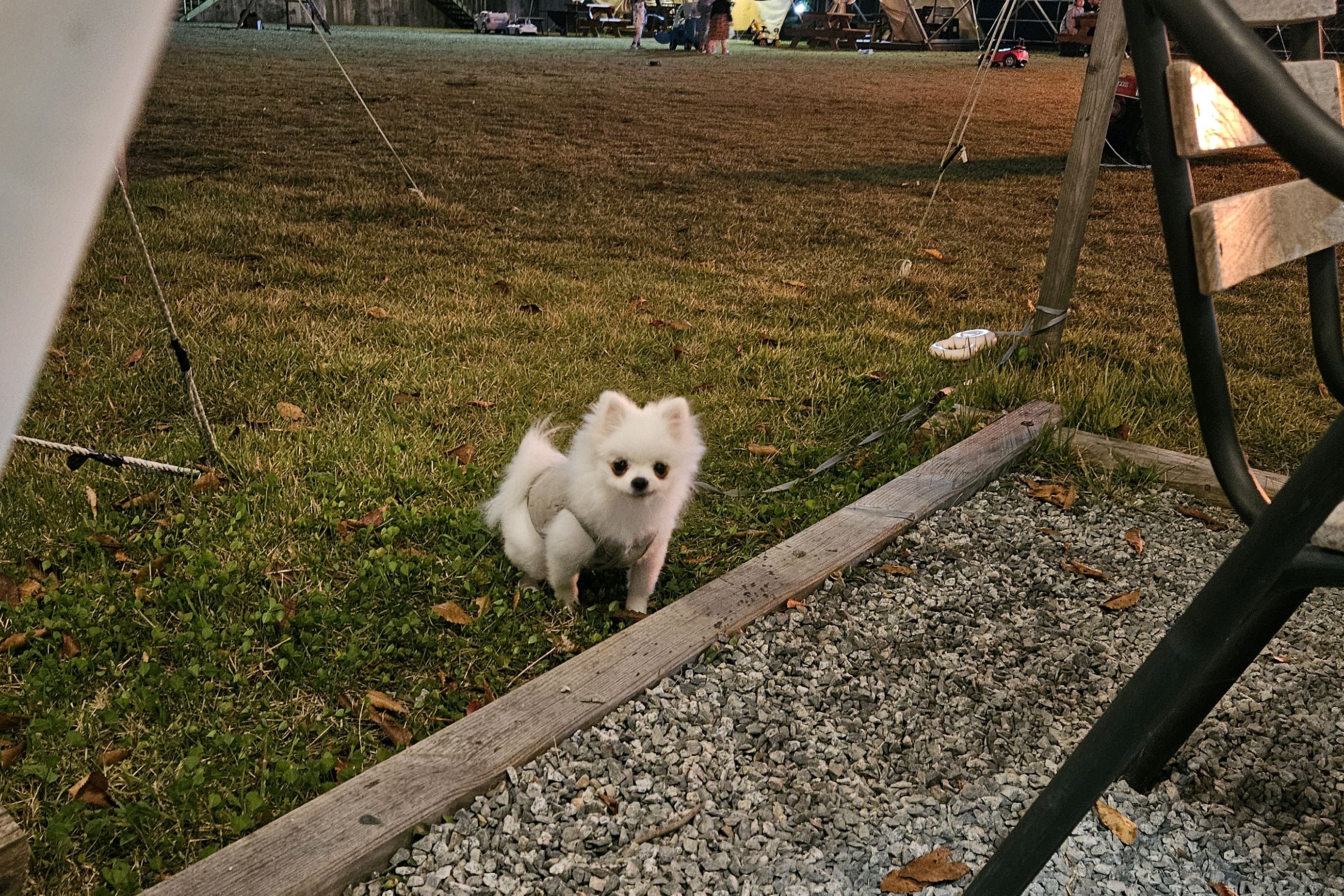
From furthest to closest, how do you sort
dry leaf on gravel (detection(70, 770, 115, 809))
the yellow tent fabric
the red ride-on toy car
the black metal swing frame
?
1. the yellow tent fabric
2. the red ride-on toy car
3. dry leaf on gravel (detection(70, 770, 115, 809))
4. the black metal swing frame

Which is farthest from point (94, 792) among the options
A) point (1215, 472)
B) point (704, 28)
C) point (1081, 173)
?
point (704, 28)

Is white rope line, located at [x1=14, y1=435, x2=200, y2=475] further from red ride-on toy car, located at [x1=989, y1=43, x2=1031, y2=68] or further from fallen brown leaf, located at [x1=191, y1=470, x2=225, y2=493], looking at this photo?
red ride-on toy car, located at [x1=989, y1=43, x2=1031, y2=68]

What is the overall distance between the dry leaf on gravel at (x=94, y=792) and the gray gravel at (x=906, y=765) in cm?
57

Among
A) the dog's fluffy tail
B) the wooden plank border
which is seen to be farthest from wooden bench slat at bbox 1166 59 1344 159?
the dog's fluffy tail

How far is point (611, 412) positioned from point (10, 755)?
1367 millimetres

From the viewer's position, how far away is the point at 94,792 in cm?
179

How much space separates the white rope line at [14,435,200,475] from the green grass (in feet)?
0.28

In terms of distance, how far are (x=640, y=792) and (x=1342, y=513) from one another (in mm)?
1247

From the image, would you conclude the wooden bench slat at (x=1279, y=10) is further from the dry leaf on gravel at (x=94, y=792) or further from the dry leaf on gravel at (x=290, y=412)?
the dry leaf on gravel at (x=290, y=412)

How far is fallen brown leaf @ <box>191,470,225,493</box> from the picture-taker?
2886 millimetres

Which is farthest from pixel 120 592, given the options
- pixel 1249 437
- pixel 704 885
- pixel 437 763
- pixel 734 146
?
pixel 734 146

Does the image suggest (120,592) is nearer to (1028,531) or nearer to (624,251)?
(1028,531)

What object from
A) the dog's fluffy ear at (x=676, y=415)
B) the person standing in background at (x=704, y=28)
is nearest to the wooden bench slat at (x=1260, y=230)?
the dog's fluffy ear at (x=676, y=415)

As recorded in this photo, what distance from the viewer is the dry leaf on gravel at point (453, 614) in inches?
94.7
